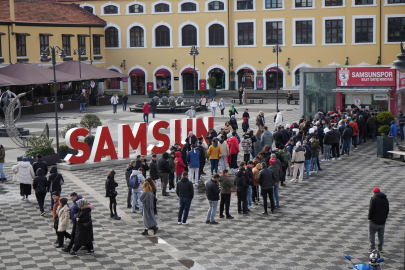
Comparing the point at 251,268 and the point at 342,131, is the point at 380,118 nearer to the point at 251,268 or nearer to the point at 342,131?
the point at 342,131

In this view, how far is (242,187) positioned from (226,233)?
71.3 inches

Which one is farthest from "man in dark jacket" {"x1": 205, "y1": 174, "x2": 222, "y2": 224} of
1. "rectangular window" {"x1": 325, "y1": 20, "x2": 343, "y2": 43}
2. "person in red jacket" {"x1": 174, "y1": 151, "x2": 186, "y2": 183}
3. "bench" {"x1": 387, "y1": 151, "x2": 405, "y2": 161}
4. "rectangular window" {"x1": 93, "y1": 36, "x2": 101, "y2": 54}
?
"rectangular window" {"x1": 93, "y1": 36, "x2": 101, "y2": 54}

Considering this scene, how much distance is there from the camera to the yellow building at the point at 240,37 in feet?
164

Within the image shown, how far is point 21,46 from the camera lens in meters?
46.6

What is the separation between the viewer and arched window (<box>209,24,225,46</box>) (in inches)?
2130

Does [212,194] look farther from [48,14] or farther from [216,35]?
[216,35]

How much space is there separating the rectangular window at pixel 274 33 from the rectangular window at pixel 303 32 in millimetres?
1467

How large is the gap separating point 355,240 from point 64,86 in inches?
1503

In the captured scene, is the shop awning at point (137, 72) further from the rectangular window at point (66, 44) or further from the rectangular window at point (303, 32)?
the rectangular window at point (303, 32)

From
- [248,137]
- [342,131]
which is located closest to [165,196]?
[248,137]

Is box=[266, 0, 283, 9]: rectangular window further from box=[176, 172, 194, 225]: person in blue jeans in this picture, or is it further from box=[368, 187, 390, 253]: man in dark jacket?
box=[368, 187, 390, 253]: man in dark jacket

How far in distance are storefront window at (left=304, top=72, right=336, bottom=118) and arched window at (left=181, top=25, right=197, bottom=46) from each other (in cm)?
2387

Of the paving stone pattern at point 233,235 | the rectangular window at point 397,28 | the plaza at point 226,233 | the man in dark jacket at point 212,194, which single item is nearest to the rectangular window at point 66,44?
the rectangular window at point 397,28

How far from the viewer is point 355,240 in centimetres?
1416
